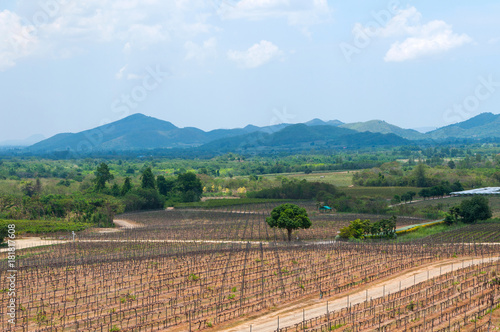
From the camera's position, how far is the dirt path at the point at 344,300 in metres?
22.0

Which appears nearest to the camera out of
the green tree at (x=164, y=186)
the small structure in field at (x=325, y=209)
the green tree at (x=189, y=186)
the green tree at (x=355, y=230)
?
the green tree at (x=355, y=230)

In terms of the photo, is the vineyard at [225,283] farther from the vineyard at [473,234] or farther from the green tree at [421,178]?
the green tree at [421,178]

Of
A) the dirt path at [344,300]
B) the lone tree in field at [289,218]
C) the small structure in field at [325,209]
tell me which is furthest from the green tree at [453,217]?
the dirt path at [344,300]

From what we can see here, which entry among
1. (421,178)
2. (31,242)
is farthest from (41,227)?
(421,178)

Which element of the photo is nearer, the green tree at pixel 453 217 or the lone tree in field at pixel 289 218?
the lone tree in field at pixel 289 218

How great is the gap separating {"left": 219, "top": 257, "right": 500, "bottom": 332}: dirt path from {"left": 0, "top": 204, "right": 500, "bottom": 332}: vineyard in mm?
595

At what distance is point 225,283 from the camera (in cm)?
2888

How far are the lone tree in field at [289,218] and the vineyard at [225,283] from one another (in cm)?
152

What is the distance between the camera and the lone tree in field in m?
43.8

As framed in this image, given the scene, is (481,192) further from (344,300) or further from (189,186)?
(344,300)

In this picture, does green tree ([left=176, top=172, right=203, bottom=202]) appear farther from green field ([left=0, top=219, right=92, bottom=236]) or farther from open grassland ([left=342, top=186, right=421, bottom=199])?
green field ([left=0, top=219, right=92, bottom=236])

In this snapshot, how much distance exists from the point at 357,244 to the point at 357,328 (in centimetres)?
2028

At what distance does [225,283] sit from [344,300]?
262 inches

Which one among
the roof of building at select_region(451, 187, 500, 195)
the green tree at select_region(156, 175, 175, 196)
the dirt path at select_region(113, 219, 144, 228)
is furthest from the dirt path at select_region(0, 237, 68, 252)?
the roof of building at select_region(451, 187, 500, 195)
